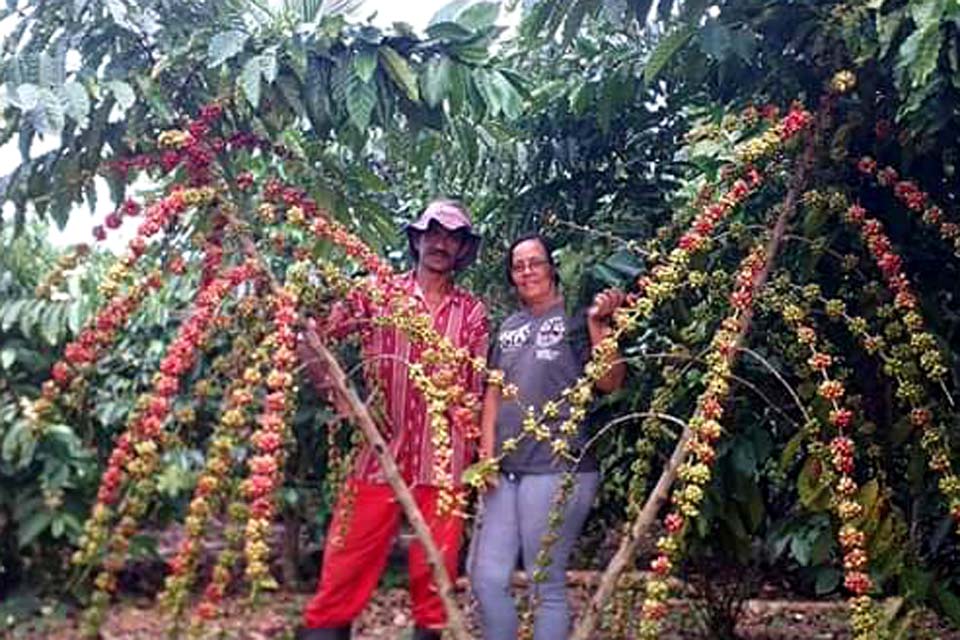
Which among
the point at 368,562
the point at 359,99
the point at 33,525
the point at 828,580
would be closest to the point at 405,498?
the point at 368,562

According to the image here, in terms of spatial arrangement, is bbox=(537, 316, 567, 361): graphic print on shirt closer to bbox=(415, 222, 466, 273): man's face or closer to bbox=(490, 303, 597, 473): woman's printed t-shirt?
bbox=(490, 303, 597, 473): woman's printed t-shirt

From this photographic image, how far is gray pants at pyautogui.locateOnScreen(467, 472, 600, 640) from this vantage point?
227 centimetres

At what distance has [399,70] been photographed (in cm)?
207

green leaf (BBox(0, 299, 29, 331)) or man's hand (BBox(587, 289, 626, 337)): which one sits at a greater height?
green leaf (BBox(0, 299, 29, 331))

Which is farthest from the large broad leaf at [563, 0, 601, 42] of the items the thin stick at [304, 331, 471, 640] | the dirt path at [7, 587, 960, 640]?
the dirt path at [7, 587, 960, 640]

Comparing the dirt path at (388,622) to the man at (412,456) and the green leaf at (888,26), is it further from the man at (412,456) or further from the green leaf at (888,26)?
the green leaf at (888,26)

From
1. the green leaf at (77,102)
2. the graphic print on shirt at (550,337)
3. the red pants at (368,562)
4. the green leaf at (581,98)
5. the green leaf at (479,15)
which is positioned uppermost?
the green leaf at (479,15)

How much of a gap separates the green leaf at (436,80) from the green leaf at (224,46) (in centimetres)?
32

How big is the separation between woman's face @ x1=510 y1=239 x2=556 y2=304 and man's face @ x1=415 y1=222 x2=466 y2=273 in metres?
0.12

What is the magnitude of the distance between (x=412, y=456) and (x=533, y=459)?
264mm

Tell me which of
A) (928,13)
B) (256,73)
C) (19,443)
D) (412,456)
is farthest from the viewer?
(19,443)

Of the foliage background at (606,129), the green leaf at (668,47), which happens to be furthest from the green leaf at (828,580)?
the green leaf at (668,47)

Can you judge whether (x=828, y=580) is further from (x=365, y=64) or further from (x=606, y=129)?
(x=365, y=64)

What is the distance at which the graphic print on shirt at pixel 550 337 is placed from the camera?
2330mm
